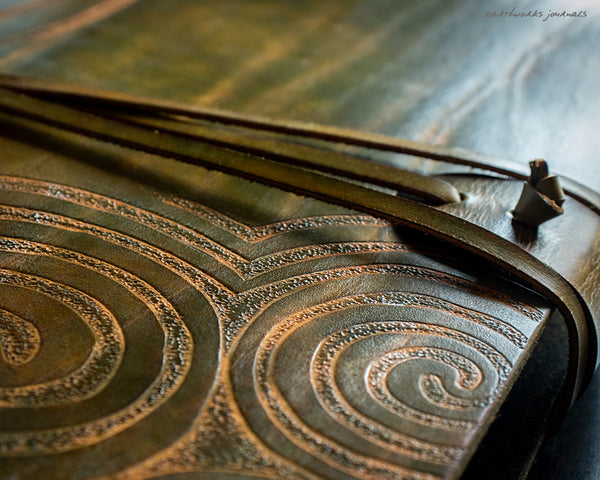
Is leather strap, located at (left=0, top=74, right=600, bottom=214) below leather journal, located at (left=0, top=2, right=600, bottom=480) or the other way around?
the other way around

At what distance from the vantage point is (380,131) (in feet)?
4.88

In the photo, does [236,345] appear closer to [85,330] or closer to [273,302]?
[273,302]

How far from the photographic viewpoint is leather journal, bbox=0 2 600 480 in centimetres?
72

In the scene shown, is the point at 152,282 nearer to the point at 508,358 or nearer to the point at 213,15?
the point at 508,358

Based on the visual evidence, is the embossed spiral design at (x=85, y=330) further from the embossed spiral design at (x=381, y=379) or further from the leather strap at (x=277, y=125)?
the leather strap at (x=277, y=125)

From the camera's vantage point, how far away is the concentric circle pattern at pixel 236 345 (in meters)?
0.70

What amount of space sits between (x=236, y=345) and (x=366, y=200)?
365 millimetres

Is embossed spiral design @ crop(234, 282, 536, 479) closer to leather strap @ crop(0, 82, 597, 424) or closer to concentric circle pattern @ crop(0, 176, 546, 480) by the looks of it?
concentric circle pattern @ crop(0, 176, 546, 480)

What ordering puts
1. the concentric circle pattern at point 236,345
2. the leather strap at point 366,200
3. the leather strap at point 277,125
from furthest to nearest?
the leather strap at point 277,125, the leather strap at point 366,200, the concentric circle pattern at point 236,345

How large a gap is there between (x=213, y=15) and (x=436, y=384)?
5.25 feet

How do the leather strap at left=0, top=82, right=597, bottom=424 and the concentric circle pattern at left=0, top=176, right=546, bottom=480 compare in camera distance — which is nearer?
the concentric circle pattern at left=0, top=176, right=546, bottom=480

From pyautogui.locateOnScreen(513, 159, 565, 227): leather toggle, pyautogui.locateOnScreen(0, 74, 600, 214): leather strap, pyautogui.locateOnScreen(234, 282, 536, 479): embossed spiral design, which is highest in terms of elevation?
pyautogui.locateOnScreen(0, 74, 600, 214): leather strap

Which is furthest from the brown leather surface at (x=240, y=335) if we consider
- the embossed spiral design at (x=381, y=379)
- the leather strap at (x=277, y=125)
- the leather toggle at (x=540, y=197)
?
the leather strap at (x=277, y=125)

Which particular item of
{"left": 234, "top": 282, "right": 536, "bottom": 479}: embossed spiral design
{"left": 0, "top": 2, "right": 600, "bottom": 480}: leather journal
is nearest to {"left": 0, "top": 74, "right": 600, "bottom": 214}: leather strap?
{"left": 0, "top": 2, "right": 600, "bottom": 480}: leather journal
